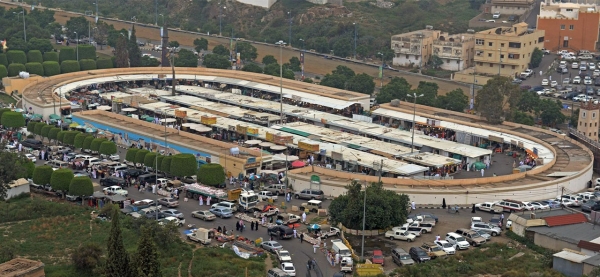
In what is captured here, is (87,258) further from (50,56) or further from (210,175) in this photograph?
(50,56)

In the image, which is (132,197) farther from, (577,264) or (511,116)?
(511,116)

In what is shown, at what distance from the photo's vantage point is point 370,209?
30.5m

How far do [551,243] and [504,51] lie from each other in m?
36.6

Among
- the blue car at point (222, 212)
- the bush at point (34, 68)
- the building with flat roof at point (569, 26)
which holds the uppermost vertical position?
the building with flat roof at point (569, 26)

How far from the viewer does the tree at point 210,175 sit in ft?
119

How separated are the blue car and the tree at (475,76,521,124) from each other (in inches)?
745

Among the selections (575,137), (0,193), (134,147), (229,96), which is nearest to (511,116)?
(575,137)

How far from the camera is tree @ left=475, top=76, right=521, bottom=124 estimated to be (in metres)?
47.2

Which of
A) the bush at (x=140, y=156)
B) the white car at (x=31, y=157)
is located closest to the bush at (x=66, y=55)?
the white car at (x=31, y=157)

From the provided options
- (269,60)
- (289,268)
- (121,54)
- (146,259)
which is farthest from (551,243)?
(269,60)

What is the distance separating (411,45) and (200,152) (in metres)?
31.8

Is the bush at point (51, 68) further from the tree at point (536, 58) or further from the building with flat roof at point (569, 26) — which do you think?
the building with flat roof at point (569, 26)

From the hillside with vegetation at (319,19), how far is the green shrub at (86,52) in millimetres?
14727

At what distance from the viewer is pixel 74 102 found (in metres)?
51.5
